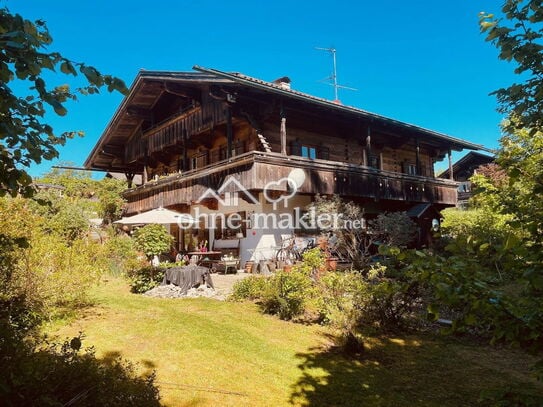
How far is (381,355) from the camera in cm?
611

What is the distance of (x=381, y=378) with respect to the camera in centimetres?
520

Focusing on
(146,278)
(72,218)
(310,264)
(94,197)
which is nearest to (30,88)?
(310,264)

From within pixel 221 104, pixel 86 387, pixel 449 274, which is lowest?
pixel 86 387

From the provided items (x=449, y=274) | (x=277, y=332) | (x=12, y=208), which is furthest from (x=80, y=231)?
(x=449, y=274)

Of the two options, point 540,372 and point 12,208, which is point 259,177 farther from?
point 540,372

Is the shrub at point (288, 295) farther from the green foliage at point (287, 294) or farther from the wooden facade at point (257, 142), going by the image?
the wooden facade at point (257, 142)

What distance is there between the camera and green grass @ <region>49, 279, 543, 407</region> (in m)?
4.49

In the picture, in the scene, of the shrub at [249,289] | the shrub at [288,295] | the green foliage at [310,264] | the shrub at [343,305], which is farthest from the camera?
the shrub at [249,289]

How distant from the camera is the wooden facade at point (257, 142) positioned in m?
13.8

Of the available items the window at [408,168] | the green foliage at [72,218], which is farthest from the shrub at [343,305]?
the window at [408,168]

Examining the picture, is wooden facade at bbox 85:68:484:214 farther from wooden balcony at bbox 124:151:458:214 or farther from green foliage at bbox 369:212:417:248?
green foliage at bbox 369:212:417:248

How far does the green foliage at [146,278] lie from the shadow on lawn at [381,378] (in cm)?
573

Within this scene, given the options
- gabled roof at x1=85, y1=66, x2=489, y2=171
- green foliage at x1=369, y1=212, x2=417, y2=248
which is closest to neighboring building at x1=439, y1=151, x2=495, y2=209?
gabled roof at x1=85, y1=66, x2=489, y2=171

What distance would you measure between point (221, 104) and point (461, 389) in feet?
42.9
